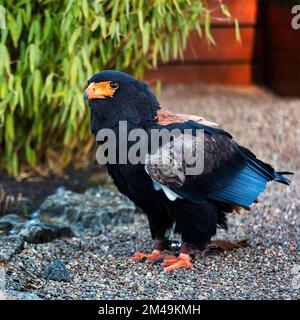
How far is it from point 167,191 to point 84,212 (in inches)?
49.2

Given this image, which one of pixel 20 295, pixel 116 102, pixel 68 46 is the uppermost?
pixel 68 46

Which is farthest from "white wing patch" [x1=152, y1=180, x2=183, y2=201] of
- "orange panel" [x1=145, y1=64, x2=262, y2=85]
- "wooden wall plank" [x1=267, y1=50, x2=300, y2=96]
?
"orange panel" [x1=145, y1=64, x2=262, y2=85]

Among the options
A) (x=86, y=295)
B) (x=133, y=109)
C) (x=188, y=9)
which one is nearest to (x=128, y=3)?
(x=188, y=9)

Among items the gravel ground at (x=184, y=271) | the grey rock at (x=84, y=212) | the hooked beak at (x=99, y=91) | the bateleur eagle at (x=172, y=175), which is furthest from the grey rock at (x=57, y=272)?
the grey rock at (x=84, y=212)

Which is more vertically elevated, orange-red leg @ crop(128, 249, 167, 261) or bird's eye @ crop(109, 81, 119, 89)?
bird's eye @ crop(109, 81, 119, 89)

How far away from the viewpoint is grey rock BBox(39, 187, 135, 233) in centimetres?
453

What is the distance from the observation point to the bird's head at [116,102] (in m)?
3.46

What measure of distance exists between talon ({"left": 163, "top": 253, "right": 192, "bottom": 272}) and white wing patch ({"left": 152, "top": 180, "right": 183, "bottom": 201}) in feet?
1.00

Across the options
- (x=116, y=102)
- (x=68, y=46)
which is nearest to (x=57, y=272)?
(x=116, y=102)

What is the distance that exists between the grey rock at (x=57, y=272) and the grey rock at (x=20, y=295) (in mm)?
268

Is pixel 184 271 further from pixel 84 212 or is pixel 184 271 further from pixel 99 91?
pixel 84 212

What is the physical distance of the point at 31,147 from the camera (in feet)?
18.1

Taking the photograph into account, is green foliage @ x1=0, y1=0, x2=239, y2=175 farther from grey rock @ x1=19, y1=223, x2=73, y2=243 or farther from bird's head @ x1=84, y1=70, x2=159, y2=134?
bird's head @ x1=84, y1=70, x2=159, y2=134

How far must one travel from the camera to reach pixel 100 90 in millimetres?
3488
